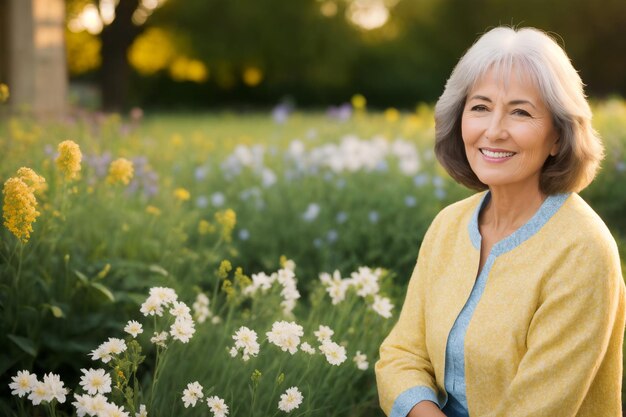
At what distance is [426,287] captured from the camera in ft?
7.60

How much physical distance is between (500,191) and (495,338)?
44 centimetres

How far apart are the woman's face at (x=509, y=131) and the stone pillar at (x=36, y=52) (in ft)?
21.7

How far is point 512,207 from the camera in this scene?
2193 millimetres

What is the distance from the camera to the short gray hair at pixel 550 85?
201 cm

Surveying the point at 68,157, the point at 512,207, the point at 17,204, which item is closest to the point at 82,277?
the point at 68,157

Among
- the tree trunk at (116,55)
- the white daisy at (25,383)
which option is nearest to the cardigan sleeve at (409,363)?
the white daisy at (25,383)

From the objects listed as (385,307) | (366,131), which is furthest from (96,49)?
(385,307)

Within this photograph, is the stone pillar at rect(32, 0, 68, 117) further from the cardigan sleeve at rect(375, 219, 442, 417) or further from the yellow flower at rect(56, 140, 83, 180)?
the cardigan sleeve at rect(375, 219, 442, 417)

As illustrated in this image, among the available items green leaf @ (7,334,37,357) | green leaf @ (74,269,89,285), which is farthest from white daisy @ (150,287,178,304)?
green leaf @ (74,269,89,285)

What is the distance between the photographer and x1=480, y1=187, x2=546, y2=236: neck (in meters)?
2.17

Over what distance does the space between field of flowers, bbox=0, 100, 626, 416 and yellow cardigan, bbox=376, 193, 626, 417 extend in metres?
0.34

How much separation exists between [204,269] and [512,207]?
209cm

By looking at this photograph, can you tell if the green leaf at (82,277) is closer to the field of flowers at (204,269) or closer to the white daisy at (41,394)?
the field of flowers at (204,269)

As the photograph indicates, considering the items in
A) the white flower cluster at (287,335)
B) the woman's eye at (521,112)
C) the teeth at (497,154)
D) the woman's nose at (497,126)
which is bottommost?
the white flower cluster at (287,335)
